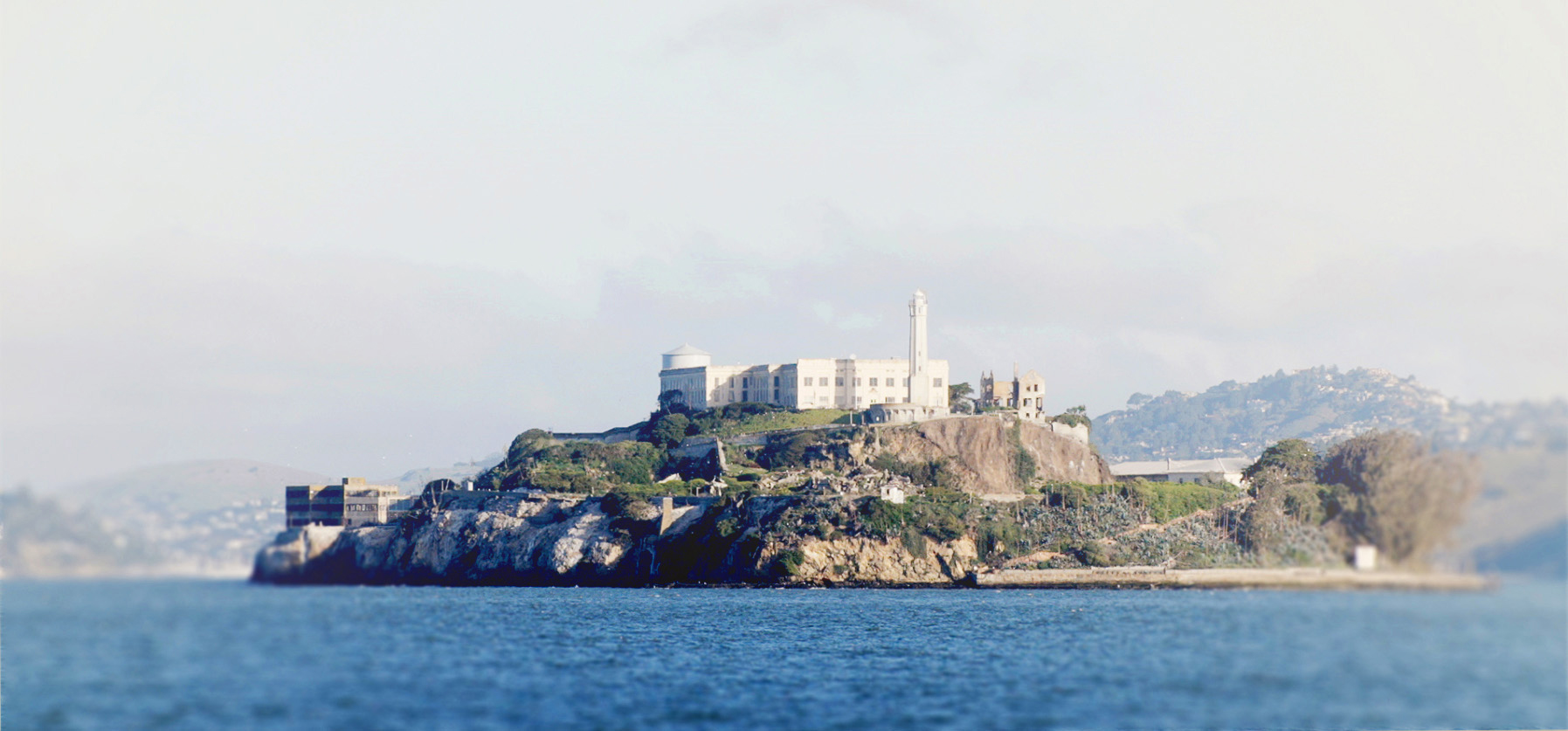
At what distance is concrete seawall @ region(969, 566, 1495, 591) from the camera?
22688 millimetres

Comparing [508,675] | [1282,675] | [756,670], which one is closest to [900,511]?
[756,670]

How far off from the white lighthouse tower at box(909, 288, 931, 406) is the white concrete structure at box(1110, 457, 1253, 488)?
1670cm

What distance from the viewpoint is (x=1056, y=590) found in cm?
8119

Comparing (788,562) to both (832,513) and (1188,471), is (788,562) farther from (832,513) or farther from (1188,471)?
(1188,471)

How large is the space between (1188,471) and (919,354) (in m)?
27.2

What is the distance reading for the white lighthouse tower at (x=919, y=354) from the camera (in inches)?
4579

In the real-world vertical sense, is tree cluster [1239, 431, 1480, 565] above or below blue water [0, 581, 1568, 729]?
above

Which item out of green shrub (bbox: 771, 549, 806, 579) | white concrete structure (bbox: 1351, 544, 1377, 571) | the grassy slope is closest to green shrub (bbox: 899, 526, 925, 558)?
green shrub (bbox: 771, 549, 806, 579)

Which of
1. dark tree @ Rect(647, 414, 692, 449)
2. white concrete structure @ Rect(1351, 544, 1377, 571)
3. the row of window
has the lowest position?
white concrete structure @ Rect(1351, 544, 1377, 571)

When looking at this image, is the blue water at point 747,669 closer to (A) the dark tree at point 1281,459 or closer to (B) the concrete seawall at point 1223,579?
(B) the concrete seawall at point 1223,579

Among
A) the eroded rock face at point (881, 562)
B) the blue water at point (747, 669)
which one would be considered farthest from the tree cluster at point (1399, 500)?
the eroded rock face at point (881, 562)

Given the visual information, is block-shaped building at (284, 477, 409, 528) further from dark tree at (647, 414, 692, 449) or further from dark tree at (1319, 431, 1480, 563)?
dark tree at (647, 414, 692, 449)

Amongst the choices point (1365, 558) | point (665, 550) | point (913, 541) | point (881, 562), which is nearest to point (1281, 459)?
point (913, 541)

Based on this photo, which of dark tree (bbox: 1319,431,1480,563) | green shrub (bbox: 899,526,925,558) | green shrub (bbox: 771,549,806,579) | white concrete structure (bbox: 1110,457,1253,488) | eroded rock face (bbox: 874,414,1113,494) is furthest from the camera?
white concrete structure (bbox: 1110,457,1253,488)
